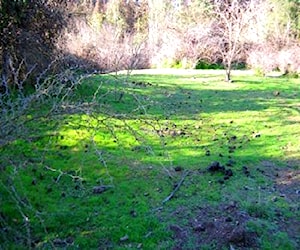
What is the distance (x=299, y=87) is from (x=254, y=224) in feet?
37.9

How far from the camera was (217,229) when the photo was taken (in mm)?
4250

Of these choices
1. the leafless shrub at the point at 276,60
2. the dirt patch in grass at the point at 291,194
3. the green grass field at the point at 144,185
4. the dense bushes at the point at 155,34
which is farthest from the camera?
the leafless shrub at the point at 276,60

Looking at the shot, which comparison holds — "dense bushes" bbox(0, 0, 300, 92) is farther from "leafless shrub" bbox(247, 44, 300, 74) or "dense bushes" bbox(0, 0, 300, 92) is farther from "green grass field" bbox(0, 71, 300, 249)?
"green grass field" bbox(0, 71, 300, 249)

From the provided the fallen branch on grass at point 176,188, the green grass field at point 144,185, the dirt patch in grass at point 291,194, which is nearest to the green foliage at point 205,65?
the green grass field at point 144,185

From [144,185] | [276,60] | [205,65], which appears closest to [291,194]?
[144,185]

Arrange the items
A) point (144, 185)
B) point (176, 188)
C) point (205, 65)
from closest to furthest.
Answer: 1. point (176, 188)
2. point (144, 185)
3. point (205, 65)

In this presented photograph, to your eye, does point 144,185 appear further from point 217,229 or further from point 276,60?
point 276,60

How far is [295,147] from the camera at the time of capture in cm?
711

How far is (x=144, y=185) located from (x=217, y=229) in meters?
1.32

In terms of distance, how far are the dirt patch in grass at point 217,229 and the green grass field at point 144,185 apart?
1 cm

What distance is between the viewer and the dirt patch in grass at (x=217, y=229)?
13.2 ft

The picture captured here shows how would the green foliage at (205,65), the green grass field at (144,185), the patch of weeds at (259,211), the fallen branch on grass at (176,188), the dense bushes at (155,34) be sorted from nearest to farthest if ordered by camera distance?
1. the green grass field at (144,185)
2. the patch of weeds at (259,211)
3. the fallen branch on grass at (176,188)
4. the dense bushes at (155,34)
5. the green foliage at (205,65)

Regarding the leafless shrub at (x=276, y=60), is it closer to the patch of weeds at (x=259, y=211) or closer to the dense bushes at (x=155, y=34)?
the dense bushes at (x=155, y=34)

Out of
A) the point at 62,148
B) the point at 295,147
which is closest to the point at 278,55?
the point at 295,147
